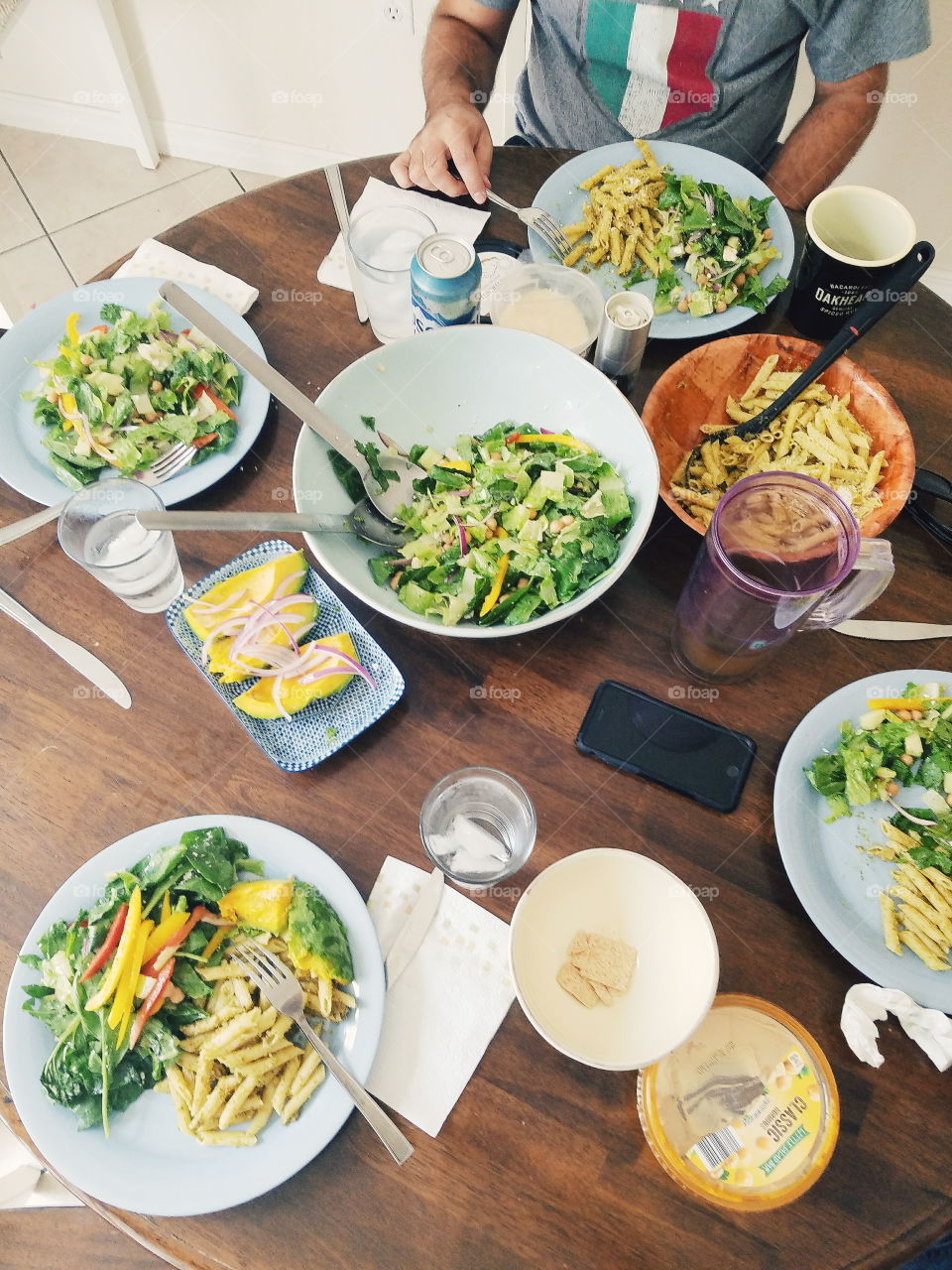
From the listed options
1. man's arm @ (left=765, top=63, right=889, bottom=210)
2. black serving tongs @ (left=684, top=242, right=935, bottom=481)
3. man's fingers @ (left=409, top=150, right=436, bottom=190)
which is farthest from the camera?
man's arm @ (left=765, top=63, right=889, bottom=210)

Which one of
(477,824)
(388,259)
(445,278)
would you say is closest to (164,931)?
(477,824)

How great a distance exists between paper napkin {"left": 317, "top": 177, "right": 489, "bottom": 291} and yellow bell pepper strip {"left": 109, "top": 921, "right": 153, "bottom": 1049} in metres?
1.12

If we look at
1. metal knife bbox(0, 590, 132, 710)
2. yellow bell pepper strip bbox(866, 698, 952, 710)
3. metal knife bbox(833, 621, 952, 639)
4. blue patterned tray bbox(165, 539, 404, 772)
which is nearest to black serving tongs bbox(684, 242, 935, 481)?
metal knife bbox(833, 621, 952, 639)

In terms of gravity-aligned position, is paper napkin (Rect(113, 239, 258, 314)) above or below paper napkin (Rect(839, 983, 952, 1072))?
above

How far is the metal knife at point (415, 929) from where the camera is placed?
108 centimetres

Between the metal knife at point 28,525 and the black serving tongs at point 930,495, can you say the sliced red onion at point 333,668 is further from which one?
the black serving tongs at point 930,495

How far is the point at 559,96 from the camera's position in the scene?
6.21 feet

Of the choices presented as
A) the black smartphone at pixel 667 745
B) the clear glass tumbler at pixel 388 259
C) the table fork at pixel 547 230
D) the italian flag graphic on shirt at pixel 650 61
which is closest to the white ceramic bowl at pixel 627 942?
the black smartphone at pixel 667 745

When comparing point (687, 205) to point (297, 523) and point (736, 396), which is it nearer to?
point (736, 396)

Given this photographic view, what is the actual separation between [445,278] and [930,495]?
799 mm

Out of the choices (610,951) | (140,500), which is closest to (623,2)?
(140,500)

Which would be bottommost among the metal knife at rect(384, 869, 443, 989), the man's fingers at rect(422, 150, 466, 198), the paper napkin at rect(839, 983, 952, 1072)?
the paper napkin at rect(839, 983, 952, 1072)

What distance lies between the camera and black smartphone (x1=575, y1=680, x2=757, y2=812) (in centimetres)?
115

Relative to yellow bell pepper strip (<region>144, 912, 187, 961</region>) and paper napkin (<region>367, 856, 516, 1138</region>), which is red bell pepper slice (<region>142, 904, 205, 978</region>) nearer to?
yellow bell pepper strip (<region>144, 912, 187, 961</region>)
